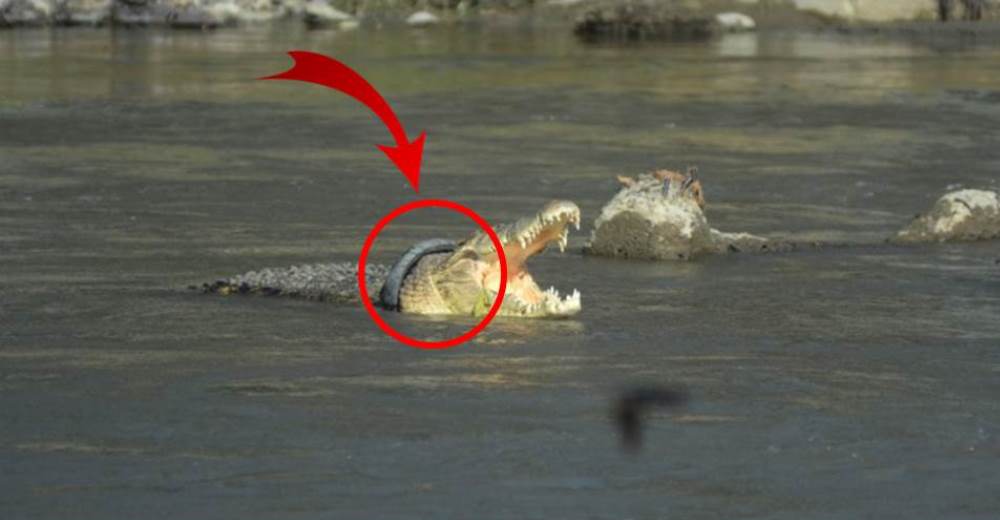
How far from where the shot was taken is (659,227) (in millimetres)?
14789

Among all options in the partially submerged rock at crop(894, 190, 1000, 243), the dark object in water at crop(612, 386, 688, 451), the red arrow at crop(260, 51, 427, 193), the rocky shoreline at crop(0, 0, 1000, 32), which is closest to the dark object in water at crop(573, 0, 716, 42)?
the rocky shoreline at crop(0, 0, 1000, 32)

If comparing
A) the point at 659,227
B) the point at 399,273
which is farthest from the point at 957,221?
the point at 399,273

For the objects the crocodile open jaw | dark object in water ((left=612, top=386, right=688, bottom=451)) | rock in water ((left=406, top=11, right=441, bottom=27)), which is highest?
the crocodile open jaw

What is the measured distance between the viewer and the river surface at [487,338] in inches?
332

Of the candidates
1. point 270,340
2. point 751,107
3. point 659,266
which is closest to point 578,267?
point 659,266

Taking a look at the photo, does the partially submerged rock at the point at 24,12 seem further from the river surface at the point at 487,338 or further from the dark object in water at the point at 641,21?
the river surface at the point at 487,338

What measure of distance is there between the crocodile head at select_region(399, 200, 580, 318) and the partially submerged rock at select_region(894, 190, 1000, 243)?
3971mm

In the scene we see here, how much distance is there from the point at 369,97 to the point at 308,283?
14675 mm

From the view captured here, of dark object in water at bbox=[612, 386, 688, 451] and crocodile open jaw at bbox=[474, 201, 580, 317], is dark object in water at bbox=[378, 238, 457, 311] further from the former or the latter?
dark object in water at bbox=[612, 386, 688, 451]

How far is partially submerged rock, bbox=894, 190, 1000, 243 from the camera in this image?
15.6 m

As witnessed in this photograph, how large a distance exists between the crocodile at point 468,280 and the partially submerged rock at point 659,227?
81.3 inches

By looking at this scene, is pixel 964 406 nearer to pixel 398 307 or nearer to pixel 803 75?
pixel 398 307

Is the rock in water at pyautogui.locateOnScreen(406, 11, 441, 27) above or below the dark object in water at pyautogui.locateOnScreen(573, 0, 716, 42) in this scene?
below

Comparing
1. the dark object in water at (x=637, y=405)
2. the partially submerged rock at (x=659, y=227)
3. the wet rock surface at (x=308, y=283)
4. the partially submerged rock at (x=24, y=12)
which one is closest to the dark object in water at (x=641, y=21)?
the partially submerged rock at (x=24, y=12)
